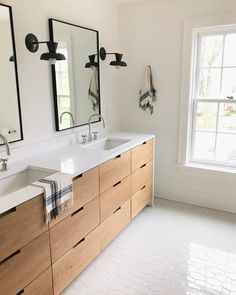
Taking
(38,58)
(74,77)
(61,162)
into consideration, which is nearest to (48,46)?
(38,58)

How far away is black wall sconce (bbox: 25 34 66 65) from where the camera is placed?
194 cm

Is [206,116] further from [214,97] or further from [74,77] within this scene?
[74,77]

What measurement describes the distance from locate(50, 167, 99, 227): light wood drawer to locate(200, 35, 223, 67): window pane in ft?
6.06

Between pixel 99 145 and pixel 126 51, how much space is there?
1288 millimetres

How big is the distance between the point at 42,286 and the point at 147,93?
7.54 feet

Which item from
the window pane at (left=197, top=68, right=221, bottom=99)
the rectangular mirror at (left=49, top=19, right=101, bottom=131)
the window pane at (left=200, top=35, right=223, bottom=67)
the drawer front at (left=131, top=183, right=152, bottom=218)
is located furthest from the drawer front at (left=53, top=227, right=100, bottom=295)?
the window pane at (left=200, top=35, right=223, bottom=67)

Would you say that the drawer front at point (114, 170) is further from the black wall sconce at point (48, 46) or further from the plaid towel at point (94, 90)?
the black wall sconce at point (48, 46)

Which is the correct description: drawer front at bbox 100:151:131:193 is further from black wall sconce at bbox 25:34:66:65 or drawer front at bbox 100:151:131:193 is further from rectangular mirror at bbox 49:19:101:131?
black wall sconce at bbox 25:34:66:65

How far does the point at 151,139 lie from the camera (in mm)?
3035

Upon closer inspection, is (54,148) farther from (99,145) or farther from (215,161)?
(215,161)

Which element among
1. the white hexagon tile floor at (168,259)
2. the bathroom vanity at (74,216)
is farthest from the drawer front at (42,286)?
the white hexagon tile floor at (168,259)

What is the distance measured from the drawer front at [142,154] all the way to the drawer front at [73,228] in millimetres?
730

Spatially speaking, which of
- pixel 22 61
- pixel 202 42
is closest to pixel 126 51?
pixel 202 42

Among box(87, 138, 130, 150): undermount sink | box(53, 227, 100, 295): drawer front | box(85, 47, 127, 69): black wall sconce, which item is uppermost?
box(85, 47, 127, 69): black wall sconce
